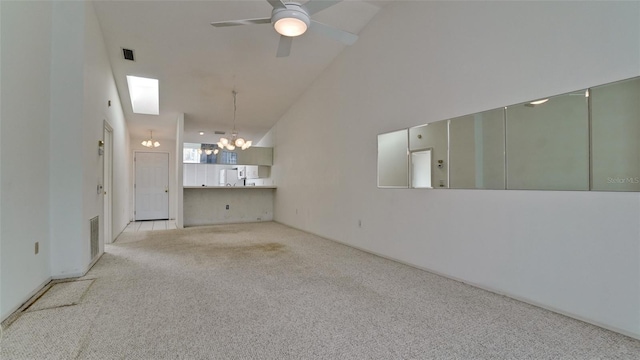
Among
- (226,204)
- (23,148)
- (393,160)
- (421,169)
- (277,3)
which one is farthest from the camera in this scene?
(226,204)

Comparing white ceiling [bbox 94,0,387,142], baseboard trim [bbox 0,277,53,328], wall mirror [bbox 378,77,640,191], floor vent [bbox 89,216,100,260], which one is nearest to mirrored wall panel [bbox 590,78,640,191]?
wall mirror [bbox 378,77,640,191]

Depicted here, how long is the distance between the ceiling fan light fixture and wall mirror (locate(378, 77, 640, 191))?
189 centimetres

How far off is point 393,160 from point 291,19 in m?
2.25

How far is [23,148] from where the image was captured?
7.92 ft

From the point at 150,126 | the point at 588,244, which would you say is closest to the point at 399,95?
the point at 588,244

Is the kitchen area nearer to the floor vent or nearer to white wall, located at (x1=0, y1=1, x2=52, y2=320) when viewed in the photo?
the floor vent

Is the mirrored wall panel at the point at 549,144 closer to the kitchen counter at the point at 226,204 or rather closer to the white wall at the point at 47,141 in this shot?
the white wall at the point at 47,141

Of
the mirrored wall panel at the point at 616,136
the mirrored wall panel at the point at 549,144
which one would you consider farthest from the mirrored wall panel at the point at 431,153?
the mirrored wall panel at the point at 616,136

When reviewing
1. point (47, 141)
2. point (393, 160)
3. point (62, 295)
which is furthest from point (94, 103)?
point (393, 160)

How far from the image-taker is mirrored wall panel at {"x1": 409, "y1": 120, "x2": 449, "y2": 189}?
3.30m

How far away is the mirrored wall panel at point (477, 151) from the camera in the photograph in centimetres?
277

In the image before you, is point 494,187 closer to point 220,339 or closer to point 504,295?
point 504,295

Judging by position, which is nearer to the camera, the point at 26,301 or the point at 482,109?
the point at 26,301

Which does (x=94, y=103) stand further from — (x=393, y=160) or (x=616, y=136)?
(x=616, y=136)
